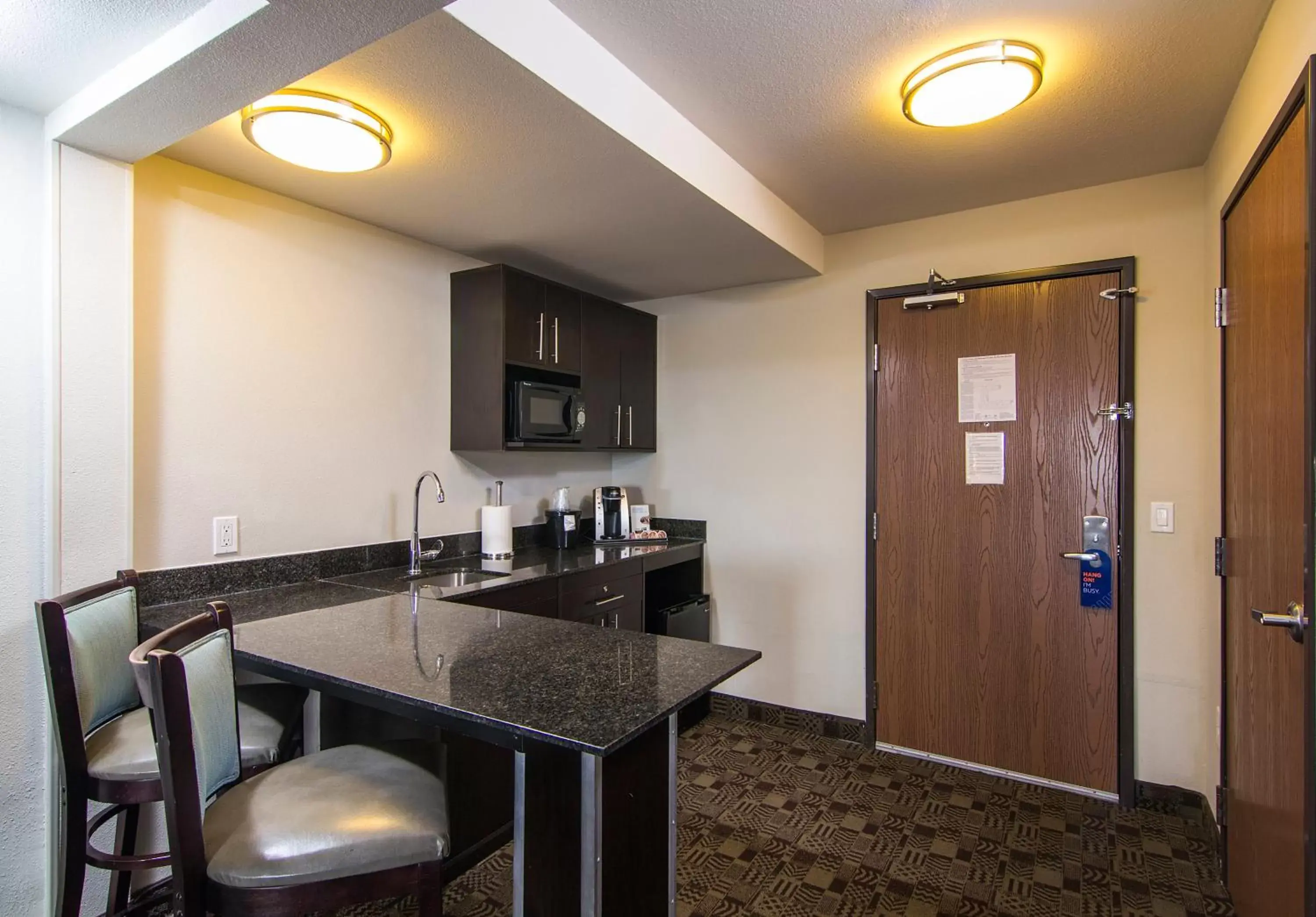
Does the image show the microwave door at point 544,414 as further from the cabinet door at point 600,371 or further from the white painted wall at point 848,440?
the white painted wall at point 848,440

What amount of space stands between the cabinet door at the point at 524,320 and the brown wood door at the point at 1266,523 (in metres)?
2.48

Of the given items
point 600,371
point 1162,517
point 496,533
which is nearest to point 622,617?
point 496,533

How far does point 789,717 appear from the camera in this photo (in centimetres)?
338

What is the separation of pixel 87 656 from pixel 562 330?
7.11 feet

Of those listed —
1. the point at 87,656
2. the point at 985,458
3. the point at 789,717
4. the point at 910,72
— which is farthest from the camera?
the point at 789,717

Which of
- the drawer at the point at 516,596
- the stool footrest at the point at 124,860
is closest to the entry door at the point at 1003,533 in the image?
the drawer at the point at 516,596

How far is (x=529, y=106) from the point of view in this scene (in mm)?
1768

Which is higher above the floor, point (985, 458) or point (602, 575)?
point (985, 458)

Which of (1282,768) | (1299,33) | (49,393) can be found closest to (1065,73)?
(1299,33)

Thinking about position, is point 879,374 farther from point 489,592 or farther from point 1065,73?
point 489,592

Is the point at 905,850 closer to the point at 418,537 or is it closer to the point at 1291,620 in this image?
the point at 1291,620

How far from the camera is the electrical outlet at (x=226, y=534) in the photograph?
2215 mm

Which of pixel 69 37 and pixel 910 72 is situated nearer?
pixel 69 37

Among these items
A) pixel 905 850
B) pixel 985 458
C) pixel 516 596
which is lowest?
pixel 905 850
